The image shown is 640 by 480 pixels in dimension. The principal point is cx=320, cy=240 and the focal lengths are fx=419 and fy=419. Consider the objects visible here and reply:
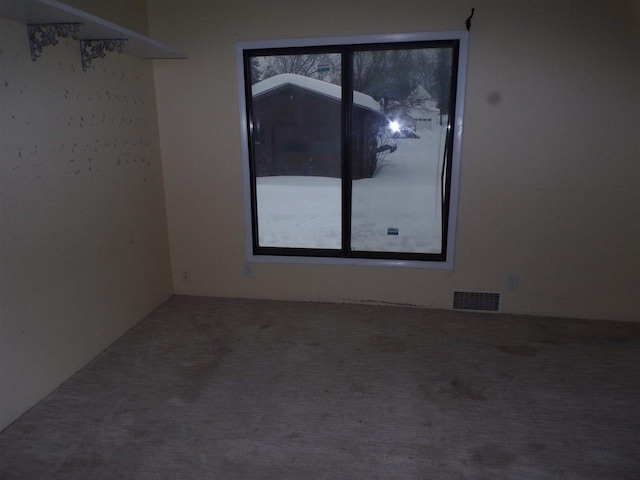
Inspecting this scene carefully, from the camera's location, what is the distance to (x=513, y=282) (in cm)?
334

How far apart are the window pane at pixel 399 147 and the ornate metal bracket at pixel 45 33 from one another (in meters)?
1.90

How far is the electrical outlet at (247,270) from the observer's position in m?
3.69

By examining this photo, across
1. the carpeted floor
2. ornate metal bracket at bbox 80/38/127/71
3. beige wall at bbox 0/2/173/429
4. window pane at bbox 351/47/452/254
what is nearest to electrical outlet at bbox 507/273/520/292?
the carpeted floor

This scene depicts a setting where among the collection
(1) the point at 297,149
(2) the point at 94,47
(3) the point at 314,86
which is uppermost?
(2) the point at 94,47

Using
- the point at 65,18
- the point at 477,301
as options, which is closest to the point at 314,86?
the point at 65,18

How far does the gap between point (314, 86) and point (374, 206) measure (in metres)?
1.07

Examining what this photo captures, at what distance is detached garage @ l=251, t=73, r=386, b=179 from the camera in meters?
3.31

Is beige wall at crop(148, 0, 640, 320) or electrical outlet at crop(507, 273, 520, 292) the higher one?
beige wall at crop(148, 0, 640, 320)

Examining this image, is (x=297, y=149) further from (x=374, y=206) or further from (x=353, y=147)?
(x=374, y=206)

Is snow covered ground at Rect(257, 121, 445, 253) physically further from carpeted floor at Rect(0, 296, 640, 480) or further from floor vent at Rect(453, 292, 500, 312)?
carpeted floor at Rect(0, 296, 640, 480)

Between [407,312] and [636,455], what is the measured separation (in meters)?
1.76

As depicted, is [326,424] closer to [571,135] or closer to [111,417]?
[111,417]

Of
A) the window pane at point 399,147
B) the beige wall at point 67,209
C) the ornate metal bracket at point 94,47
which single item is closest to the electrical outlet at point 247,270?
the beige wall at point 67,209

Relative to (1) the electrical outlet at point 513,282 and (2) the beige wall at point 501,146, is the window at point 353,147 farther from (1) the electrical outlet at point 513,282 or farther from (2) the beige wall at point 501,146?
(1) the electrical outlet at point 513,282
